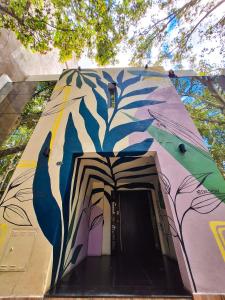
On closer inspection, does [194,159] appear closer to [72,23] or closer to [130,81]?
[130,81]

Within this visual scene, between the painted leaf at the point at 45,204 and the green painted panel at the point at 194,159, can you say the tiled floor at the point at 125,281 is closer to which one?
the painted leaf at the point at 45,204

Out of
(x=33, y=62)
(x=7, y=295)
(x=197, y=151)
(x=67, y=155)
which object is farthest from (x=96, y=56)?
(x=7, y=295)

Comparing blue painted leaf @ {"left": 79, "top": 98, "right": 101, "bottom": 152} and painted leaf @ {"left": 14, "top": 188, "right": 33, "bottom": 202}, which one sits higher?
blue painted leaf @ {"left": 79, "top": 98, "right": 101, "bottom": 152}

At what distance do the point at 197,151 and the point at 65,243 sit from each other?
2.60m

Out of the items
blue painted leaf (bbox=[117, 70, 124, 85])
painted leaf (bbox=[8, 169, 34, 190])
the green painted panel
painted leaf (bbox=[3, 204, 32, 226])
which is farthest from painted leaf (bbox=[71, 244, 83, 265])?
blue painted leaf (bbox=[117, 70, 124, 85])

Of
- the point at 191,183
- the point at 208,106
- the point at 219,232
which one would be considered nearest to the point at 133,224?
the point at 191,183

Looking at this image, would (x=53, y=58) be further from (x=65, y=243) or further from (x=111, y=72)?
(x=65, y=243)

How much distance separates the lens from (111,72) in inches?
178

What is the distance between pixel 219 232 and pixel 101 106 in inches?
120

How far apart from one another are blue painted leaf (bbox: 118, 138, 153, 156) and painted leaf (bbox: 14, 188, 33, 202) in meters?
1.54

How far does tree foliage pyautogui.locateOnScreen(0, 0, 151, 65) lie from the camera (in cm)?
312

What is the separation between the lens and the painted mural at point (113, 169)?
187cm

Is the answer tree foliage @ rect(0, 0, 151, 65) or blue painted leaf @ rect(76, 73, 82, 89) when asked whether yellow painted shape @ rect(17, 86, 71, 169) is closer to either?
blue painted leaf @ rect(76, 73, 82, 89)

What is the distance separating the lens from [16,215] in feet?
6.73
